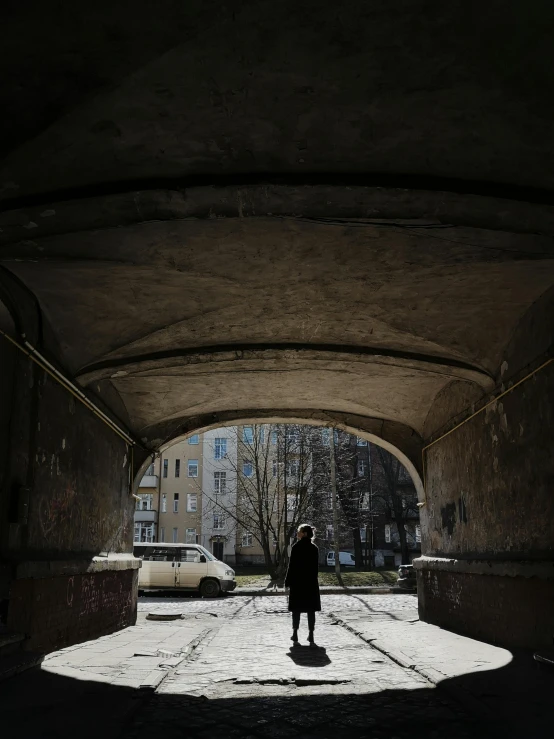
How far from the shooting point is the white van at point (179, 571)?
21938 mm

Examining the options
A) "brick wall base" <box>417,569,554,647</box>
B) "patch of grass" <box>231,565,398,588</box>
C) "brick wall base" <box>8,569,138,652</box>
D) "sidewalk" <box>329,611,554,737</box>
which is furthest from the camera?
"patch of grass" <box>231,565,398,588</box>

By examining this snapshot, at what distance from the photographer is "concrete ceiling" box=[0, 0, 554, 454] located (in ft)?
13.2

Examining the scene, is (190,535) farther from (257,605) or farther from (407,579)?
(257,605)

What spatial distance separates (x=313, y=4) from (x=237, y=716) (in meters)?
4.79

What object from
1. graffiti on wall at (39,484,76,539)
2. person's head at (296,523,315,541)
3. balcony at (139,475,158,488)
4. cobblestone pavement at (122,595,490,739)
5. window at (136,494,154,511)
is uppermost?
balcony at (139,475,158,488)

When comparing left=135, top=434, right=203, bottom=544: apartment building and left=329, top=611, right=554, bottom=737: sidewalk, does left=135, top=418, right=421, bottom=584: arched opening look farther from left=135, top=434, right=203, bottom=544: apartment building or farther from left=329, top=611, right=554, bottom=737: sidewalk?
left=329, top=611, right=554, bottom=737: sidewalk

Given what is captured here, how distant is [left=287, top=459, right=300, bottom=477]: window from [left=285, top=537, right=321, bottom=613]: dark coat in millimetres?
20584

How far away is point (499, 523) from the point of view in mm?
8500

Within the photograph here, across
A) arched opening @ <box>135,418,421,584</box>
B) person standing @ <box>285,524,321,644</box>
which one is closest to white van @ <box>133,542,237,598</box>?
arched opening @ <box>135,418,421,584</box>

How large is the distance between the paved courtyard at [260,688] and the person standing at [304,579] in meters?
0.50

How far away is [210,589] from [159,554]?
2.01m

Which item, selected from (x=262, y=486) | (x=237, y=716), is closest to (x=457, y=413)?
(x=237, y=716)

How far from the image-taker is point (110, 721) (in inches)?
186

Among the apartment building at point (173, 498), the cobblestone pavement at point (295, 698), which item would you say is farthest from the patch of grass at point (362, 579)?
the cobblestone pavement at point (295, 698)
